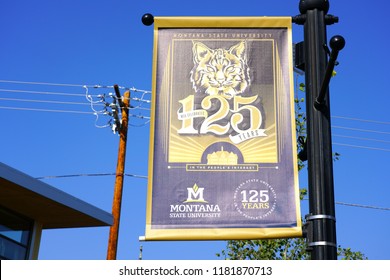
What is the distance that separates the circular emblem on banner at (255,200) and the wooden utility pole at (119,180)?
10.3 metres

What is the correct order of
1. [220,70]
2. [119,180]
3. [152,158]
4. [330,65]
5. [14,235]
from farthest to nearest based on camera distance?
[119,180] → [14,235] → [220,70] → [152,158] → [330,65]

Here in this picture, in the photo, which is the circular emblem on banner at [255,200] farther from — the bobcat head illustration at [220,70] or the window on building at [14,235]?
the window on building at [14,235]

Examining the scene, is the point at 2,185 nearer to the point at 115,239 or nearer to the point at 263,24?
the point at 115,239

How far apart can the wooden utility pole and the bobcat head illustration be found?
32.7ft

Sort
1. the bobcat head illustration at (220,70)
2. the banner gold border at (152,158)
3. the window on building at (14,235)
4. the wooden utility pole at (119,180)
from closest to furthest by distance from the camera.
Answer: the banner gold border at (152,158), the bobcat head illustration at (220,70), the window on building at (14,235), the wooden utility pole at (119,180)

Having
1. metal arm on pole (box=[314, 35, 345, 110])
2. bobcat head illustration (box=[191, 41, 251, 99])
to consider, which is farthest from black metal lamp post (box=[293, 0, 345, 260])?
bobcat head illustration (box=[191, 41, 251, 99])

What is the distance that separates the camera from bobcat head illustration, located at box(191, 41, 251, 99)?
4996 mm

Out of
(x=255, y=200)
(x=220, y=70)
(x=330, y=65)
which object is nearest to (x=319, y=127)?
(x=330, y=65)

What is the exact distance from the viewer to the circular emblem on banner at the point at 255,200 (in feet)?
15.0

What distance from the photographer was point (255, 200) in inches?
181

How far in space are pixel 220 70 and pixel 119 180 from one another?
38.1ft

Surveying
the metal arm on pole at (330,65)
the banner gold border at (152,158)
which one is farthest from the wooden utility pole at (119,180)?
the metal arm on pole at (330,65)

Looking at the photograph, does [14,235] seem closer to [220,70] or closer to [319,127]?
[220,70]
